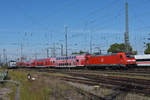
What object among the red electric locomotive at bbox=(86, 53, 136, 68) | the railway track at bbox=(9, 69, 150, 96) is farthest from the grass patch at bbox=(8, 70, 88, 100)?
the red electric locomotive at bbox=(86, 53, 136, 68)

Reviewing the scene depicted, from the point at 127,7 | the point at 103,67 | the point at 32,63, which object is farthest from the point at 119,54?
the point at 32,63

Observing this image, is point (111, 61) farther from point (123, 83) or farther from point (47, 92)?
point (47, 92)

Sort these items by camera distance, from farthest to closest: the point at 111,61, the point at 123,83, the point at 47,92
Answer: the point at 111,61, the point at 123,83, the point at 47,92

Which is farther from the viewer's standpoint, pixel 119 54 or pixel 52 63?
pixel 52 63

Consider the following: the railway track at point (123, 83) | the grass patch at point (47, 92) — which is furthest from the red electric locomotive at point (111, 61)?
the grass patch at point (47, 92)

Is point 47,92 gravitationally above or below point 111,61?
below

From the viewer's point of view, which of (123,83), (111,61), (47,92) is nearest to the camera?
(47,92)

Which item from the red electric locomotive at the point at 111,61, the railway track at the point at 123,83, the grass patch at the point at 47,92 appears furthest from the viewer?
the red electric locomotive at the point at 111,61

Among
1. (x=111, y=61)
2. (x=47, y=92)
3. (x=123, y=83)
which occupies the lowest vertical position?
(x=47, y=92)

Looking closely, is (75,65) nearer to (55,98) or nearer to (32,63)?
(32,63)

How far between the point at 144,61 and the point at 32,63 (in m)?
42.8

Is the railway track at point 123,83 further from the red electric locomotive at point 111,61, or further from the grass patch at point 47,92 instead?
the red electric locomotive at point 111,61

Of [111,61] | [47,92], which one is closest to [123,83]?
[47,92]

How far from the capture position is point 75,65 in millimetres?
48875
